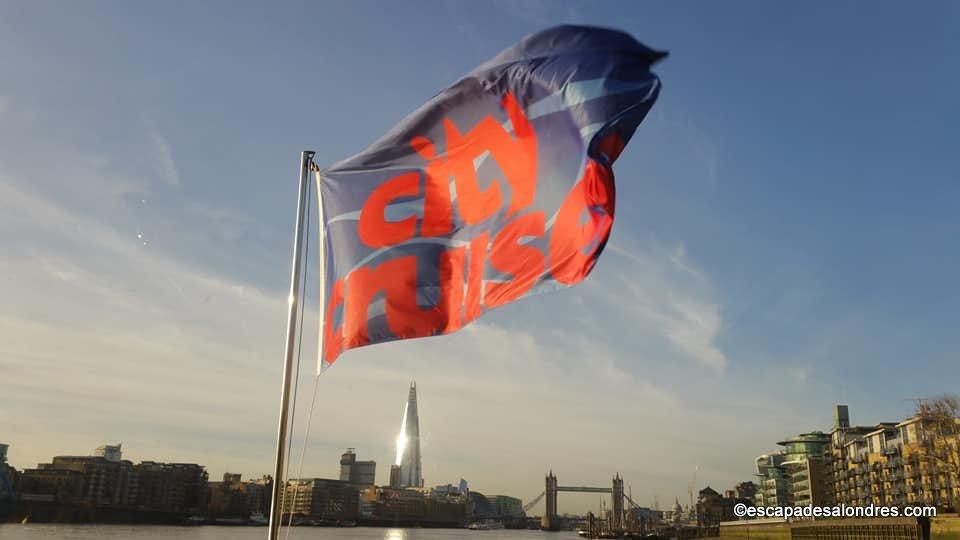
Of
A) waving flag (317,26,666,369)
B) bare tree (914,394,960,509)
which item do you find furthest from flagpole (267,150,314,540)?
bare tree (914,394,960,509)

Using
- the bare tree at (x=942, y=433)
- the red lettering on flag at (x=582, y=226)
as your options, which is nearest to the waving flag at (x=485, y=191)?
the red lettering on flag at (x=582, y=226)

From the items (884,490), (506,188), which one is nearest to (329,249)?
(506,188)

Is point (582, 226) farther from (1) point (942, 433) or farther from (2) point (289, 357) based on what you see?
(1) point (942, 433)

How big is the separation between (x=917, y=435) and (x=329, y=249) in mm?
104658

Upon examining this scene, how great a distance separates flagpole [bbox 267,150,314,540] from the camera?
28.8 feet

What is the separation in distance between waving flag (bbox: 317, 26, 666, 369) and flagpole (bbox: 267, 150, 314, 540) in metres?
0.96

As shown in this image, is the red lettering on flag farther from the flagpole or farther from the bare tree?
the bare tree

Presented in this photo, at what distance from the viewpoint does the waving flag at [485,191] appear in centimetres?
962

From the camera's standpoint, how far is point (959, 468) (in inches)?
3095

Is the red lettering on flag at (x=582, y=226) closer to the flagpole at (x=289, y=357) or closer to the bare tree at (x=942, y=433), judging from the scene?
the flagpole at (x=289, y=357)

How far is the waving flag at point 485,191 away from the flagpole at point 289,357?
37.6 inches

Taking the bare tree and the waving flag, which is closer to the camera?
the waving flag

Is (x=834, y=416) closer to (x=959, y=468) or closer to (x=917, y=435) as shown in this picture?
(x=917, y=435)

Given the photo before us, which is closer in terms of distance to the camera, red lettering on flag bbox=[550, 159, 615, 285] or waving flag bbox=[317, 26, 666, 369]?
red lettering on flag bbox=[550, 159, 615, 285]
